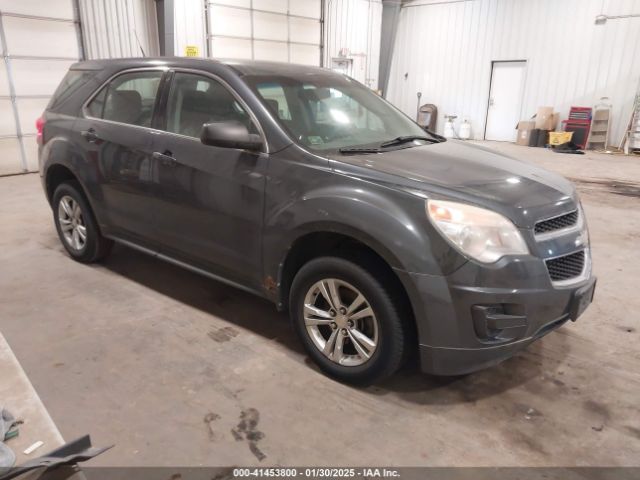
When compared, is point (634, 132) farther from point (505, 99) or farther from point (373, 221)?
point (373, 221)

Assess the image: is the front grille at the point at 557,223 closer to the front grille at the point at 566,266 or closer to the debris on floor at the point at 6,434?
the front grille at the point at 566,266

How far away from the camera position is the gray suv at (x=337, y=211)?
2.02 metres

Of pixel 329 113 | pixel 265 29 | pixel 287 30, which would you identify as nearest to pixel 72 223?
pixel 329 113

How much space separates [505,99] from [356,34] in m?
4.67

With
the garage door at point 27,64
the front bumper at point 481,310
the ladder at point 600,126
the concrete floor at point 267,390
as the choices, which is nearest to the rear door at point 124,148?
the concrete floor at point 267,390

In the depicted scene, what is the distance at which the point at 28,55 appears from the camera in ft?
28.0

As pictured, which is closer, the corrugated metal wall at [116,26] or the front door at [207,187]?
the front door at [207,187]

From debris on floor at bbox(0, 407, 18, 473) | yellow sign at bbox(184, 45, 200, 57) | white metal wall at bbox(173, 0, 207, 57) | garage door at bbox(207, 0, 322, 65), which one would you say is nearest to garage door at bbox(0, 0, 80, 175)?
white metal wall at bbox(173, 0, 207, 57)

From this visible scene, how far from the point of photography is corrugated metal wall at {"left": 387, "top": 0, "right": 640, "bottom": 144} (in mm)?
11953

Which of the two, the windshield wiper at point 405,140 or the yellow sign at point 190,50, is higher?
the yellow sign at point 190,50

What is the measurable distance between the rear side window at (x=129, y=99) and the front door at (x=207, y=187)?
0.70 ft

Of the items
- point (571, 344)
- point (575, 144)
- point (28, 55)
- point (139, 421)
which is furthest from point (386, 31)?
point (139, 421)

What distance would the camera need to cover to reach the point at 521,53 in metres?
13.3

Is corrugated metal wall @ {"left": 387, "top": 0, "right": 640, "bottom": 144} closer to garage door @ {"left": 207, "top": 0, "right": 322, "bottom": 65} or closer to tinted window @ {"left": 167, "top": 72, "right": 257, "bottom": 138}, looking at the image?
garage door @ {"left": 207, "top": 0, "right": 322, "bottom": 65}
